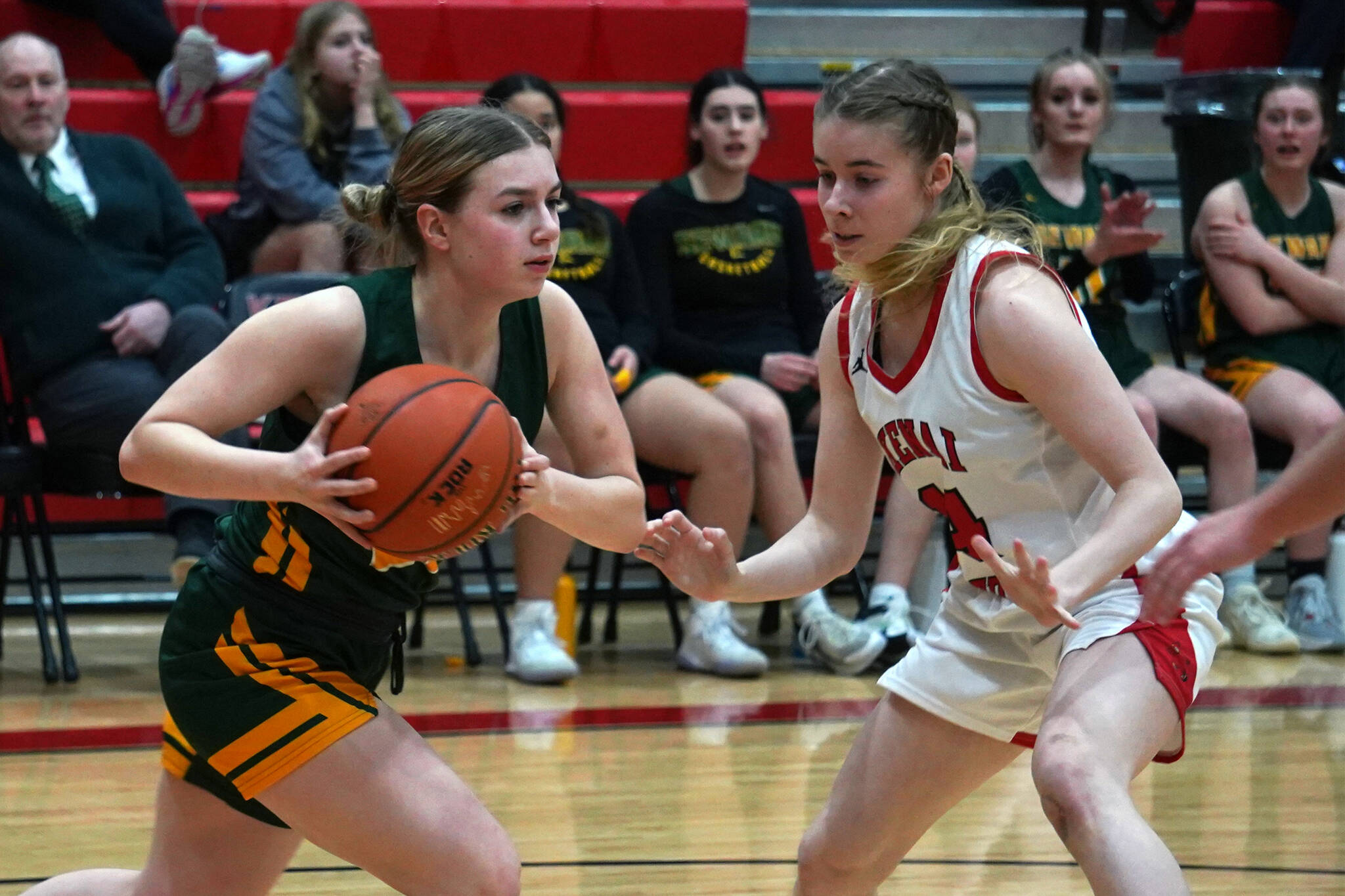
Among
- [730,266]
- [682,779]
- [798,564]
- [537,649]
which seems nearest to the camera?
[798,564]

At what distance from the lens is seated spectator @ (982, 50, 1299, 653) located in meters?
5.17

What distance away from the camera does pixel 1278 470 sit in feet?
18.3

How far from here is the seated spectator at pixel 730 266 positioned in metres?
5.25

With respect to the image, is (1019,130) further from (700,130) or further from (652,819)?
(652,819)

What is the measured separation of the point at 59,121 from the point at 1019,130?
4.14 meters

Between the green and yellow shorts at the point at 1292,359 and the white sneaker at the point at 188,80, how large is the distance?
391 centimetres

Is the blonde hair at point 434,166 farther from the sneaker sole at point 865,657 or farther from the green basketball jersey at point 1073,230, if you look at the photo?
the green basketball jersey at point 1073,230

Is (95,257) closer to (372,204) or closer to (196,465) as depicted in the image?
(372,204)

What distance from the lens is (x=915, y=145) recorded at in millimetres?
2326

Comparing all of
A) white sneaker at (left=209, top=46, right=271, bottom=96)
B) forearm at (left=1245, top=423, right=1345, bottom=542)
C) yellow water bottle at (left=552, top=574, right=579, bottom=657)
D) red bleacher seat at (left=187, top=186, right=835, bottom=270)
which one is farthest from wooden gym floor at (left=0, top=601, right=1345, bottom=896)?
white sneaker at (left=209, top=46, right=271, bottom=96)

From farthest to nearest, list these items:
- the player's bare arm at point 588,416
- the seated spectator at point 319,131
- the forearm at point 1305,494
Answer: the seated spectator at point 319,131 < the player's bare arm at point 588,416 < the forearm at point 1305,494

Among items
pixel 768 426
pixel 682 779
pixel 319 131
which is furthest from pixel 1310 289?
pixel 319 131

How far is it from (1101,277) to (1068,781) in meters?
3.61

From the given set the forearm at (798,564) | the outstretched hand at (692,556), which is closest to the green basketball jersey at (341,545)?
the outstretched hand at (692,556)
